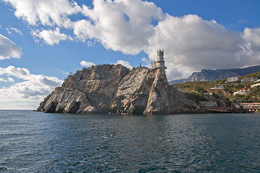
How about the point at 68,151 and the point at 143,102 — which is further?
the point at 143,102

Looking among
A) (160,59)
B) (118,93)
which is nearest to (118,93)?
(118,93)

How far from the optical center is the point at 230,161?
19828 mm

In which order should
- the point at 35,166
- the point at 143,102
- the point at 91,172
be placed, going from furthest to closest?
the point at 143,102 → the point at 35,166 → the point at 91,172

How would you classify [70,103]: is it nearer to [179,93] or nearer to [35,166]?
[179,93]

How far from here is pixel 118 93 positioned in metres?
116

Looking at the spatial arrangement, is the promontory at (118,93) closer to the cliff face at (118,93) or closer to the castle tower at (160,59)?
the cliff face at (118,93)

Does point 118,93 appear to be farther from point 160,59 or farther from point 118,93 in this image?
point 160,59

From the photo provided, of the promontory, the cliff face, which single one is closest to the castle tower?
the promontory

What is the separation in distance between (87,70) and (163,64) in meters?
56.0

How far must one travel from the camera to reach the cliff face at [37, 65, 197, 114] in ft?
352

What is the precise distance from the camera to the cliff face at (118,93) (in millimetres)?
107375

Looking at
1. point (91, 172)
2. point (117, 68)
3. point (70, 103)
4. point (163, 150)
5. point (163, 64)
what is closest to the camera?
point (91, 172)

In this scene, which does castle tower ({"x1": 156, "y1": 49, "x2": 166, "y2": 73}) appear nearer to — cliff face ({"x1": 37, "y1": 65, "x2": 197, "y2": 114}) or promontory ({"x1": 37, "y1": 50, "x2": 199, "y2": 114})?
promontory ({"x1": 37, "y1": 50, "x2": 199, "y2": 114})

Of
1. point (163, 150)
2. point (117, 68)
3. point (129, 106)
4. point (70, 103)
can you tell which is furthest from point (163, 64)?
point (163, 150)
